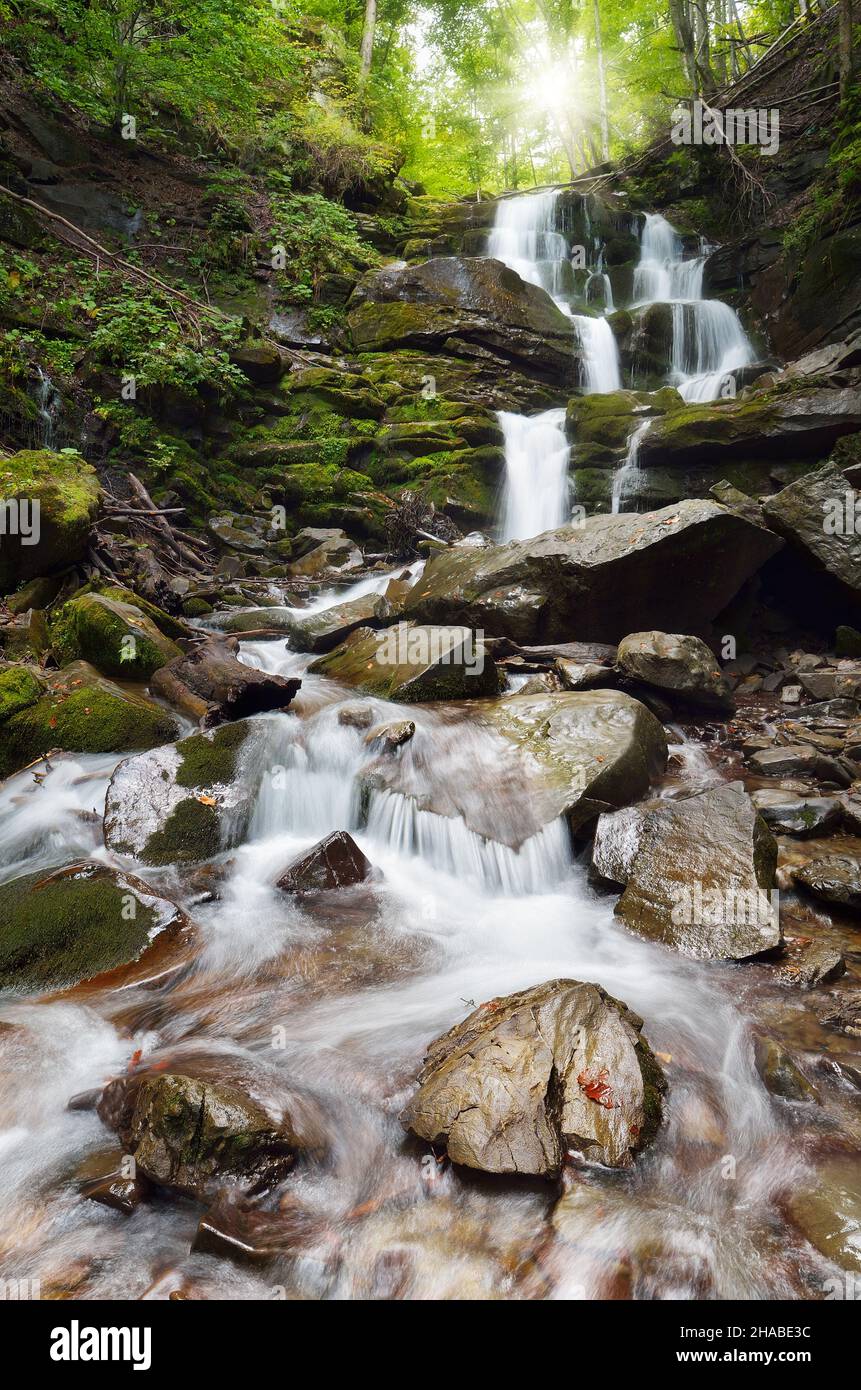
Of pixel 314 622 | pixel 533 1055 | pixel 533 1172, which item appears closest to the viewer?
pixel 533 1172

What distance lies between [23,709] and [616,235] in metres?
20.7

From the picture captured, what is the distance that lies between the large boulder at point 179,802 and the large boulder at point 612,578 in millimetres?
3545

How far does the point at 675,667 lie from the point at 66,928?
18.9 ft

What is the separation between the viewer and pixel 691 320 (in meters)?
15.7

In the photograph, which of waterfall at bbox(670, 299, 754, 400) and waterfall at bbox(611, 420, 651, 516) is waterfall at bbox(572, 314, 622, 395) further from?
waterfall at bbox(611, 420, 651, 516)

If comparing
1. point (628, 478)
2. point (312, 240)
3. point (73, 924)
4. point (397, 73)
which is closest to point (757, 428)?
point (628, 478)

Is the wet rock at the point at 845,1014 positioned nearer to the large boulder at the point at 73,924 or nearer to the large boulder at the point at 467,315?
the large boulder at the point at 73,924

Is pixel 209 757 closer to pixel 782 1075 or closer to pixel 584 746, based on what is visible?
pixel 584 746

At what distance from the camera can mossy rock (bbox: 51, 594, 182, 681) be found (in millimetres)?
6531

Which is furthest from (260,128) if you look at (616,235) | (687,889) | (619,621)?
(687,889)

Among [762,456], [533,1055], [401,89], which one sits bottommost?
[533,1055]

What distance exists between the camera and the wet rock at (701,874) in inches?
160

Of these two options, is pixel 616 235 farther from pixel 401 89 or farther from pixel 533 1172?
pixel 533 1172
